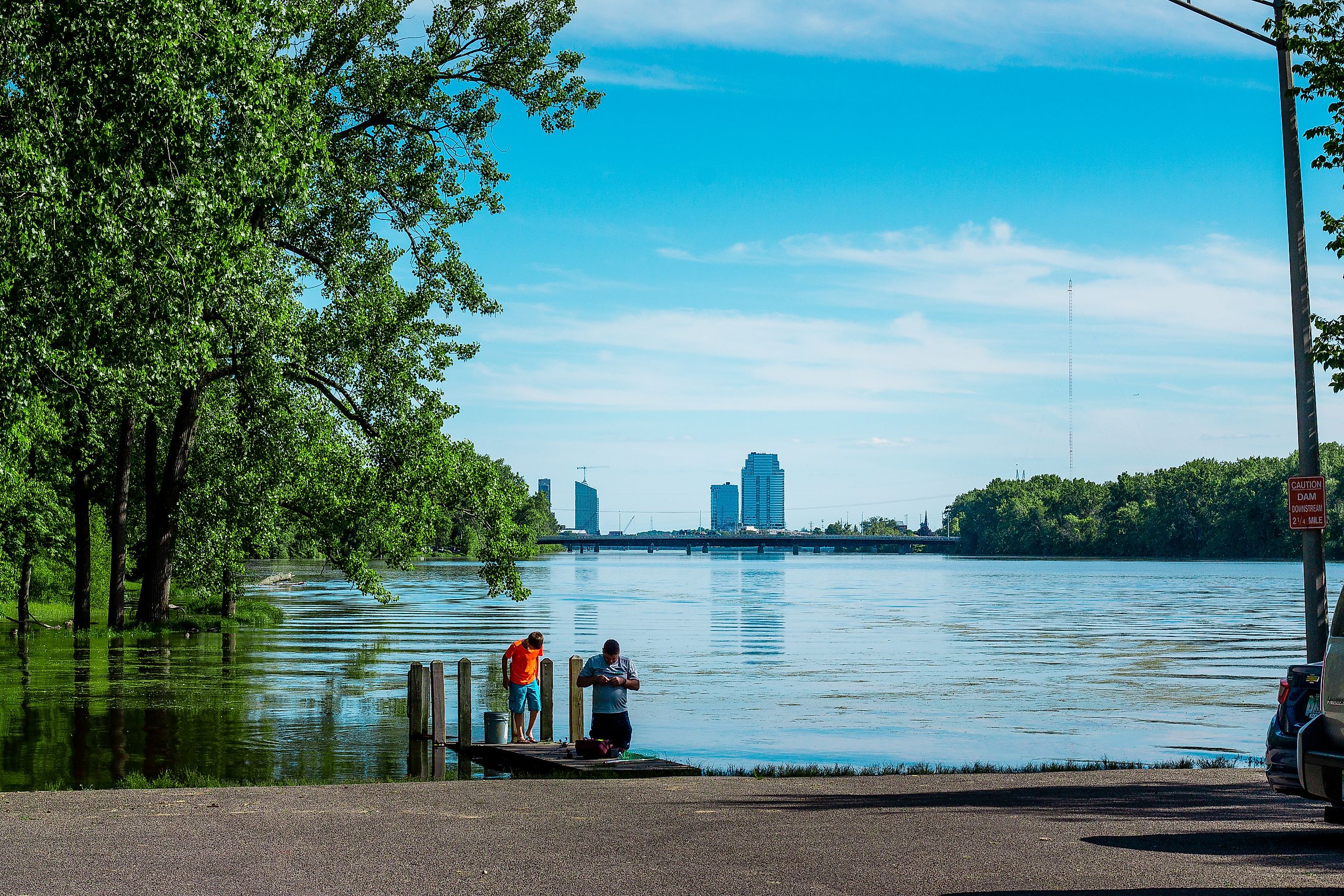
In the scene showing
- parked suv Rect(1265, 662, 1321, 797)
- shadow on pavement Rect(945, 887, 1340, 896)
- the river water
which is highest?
parked suv Rect(1265, 662, 1321, 797)

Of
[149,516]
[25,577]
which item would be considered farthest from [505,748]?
[25,577]

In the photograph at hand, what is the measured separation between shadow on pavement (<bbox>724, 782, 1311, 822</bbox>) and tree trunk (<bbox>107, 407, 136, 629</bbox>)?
31853mm

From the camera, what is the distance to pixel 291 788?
13617 millimetres

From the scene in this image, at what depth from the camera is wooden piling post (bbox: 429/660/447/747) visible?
20422mm

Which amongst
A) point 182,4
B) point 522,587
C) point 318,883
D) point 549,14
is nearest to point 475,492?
point 522,587

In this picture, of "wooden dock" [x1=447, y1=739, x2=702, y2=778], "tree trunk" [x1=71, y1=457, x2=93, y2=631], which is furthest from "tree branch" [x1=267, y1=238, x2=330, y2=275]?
"wooden dock" [x1=447, y1=739, x2=702, y2=778]

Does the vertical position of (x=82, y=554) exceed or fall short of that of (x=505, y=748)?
it exceeds it

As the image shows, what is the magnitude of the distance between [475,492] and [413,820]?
23.7 meters

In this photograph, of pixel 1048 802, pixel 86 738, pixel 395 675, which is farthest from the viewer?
pixel 395 675

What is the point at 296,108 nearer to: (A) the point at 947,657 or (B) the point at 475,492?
(B) the point at 475,492

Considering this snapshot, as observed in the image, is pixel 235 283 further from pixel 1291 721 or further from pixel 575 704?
pixel 1291 721

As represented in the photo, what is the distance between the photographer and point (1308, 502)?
1479cm

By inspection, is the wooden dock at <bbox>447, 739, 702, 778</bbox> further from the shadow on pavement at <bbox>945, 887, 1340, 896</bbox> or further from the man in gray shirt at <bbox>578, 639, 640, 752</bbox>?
the shadow on pavement at <bbox>945, 887, 1340, 896</bbox>

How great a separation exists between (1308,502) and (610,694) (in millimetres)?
8559
